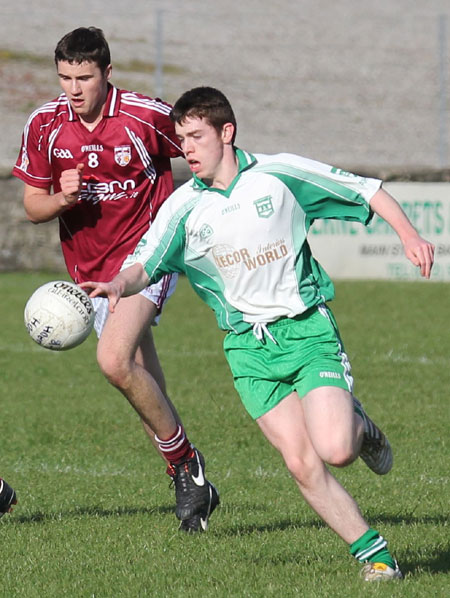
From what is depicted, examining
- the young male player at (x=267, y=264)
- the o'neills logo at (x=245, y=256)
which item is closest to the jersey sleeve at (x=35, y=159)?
the young male player at (x=267, y=264)

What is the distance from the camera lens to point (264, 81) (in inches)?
776

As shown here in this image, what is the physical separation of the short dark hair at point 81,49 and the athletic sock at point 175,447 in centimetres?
184

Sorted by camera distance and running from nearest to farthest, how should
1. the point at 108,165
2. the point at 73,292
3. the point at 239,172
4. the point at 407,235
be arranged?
the point at 407,235
the point at 239,172
the point at 73,292
the point at 108,165

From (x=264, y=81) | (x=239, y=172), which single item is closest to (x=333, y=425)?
(x=239, y=172)

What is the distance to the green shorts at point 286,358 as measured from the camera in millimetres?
4773

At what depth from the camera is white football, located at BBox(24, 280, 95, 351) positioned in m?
5.09

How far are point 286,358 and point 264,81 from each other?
15.4 m

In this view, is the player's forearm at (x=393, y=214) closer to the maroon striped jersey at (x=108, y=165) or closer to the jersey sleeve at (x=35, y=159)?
the maroon striped jersey at (x=108, y=165)

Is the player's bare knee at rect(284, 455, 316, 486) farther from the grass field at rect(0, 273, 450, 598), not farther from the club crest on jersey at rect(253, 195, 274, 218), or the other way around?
the club crest on jersey at rect(253, 195, 274, 218)

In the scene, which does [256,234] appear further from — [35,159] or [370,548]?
[35,159]

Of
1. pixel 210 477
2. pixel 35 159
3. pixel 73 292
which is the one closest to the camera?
pixel 73 292

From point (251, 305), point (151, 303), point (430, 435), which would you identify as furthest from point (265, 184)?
point (430, 435)

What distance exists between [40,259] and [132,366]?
11.8m

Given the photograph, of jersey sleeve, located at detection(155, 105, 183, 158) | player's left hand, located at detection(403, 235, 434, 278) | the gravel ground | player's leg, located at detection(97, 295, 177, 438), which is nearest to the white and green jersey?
player's left hand, located at detection(403, 235, 434, 278)
